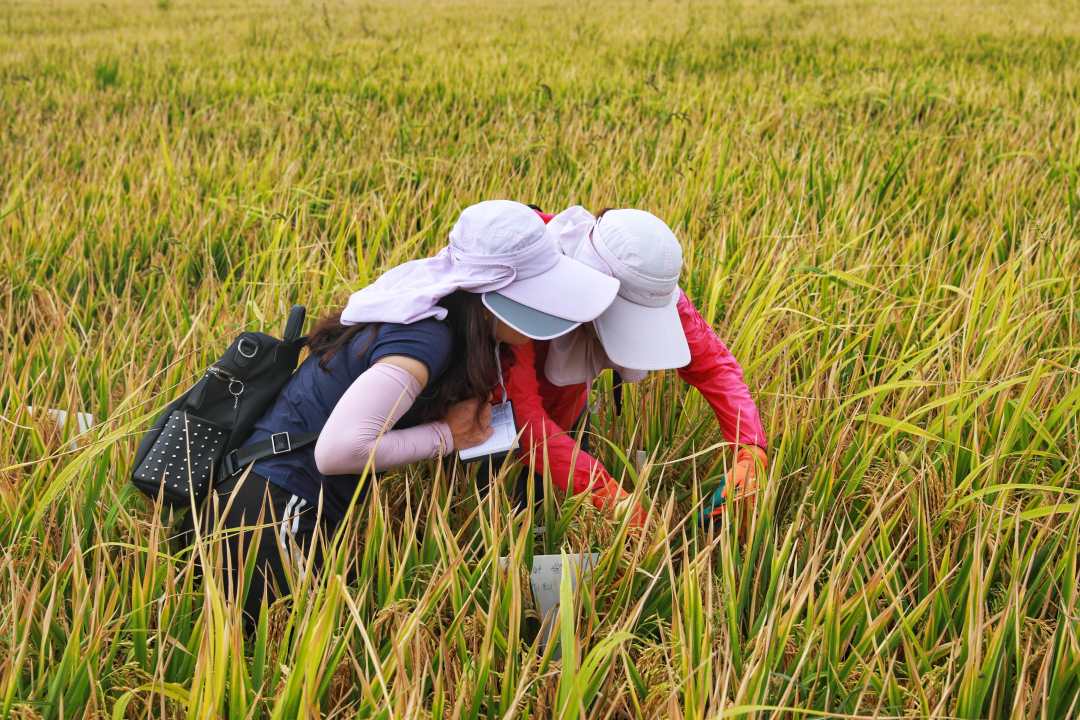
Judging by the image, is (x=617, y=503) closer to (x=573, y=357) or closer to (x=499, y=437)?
(x=499, y=437)

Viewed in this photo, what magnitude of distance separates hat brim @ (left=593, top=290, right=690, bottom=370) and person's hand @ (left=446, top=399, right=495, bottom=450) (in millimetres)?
208

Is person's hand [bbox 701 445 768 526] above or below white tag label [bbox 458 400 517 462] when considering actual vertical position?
below

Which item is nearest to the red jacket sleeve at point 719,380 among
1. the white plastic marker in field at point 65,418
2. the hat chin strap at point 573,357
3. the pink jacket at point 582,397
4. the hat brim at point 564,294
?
the pink jacket at point 582,397

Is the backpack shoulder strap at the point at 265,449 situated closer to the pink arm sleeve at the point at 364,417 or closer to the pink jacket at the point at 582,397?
the pink arm sleeve at the point at 364,417

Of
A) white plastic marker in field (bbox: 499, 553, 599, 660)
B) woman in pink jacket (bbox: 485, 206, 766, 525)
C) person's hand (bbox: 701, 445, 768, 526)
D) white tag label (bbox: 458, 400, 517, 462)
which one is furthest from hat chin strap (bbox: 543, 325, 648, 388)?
white plastic marker in field (bbox: 499, 553, 599, 660)

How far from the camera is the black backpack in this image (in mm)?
1271

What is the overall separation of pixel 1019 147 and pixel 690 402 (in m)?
2.28

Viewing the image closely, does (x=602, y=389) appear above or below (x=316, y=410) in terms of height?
below

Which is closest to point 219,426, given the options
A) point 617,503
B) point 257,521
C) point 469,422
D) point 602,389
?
point 257,521

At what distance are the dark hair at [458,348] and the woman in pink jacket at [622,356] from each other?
0.17 ft

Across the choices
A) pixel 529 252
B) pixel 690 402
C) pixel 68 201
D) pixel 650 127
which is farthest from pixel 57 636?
pixel 650 127

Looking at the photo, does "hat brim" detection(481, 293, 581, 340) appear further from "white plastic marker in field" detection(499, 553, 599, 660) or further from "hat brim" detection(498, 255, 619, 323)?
"white plastic marker in field" detection(499, 553, 599, 660)

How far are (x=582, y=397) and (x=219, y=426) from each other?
24.2 inches

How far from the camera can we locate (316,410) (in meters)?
1.35
